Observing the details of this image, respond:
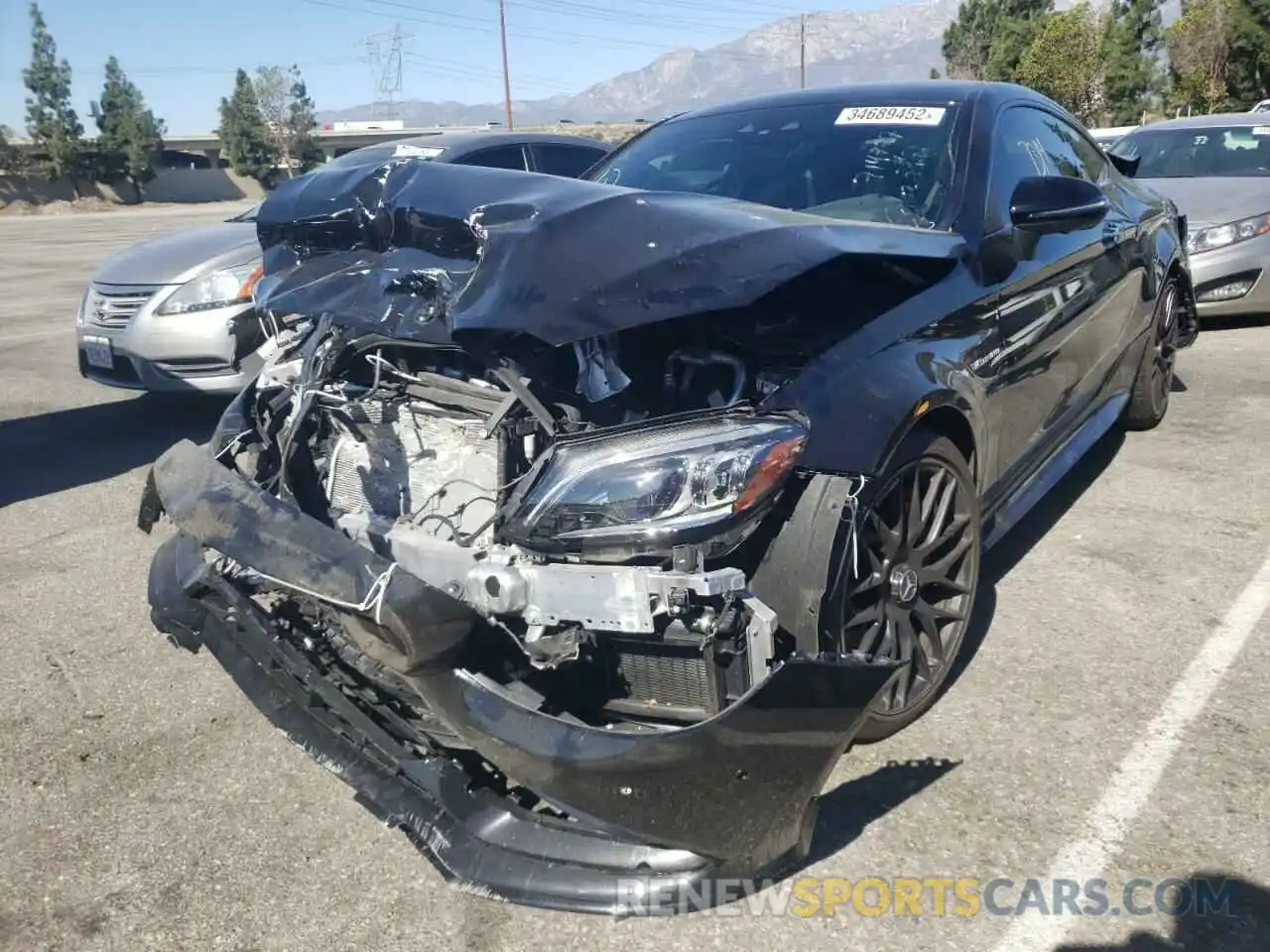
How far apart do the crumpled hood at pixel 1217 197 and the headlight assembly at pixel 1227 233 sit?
4 centimetres

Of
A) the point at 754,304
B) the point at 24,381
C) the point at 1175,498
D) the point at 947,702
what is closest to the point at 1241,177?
the point at 1175,498

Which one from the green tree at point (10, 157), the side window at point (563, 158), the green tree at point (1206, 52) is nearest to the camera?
the side window at point (563, 158)

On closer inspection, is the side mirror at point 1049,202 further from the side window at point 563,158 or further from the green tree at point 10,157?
the green tree at point 10,157

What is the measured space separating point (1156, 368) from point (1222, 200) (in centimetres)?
356

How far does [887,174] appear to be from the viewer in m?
3.42

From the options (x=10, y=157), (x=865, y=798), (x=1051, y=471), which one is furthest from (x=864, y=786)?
(x=10, y=157)

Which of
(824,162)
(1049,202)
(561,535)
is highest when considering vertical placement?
(824,162)

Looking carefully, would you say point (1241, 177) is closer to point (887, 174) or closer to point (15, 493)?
point (887, 174)

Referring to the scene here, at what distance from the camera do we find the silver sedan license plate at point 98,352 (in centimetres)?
624

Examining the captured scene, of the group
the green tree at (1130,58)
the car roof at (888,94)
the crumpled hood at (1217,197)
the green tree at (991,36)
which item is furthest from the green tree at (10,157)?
the car roof at (888,94)

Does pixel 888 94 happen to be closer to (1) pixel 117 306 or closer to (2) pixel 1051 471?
(2) pixel 1051 471

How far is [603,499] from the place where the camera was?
6.87 ft

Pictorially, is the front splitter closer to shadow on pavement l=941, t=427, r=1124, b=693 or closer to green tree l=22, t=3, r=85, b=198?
shadow on pavement l=941, t=427, r=1124, b=693

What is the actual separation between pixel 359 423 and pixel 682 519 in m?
1.13
